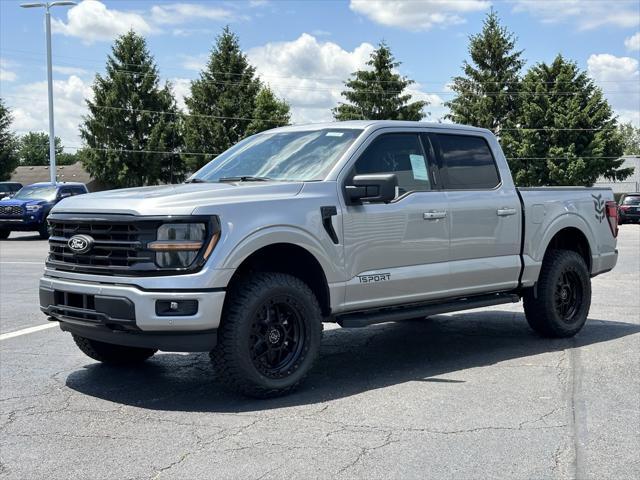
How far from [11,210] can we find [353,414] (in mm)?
21379

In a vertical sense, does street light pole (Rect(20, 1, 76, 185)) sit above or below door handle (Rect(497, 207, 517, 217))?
above

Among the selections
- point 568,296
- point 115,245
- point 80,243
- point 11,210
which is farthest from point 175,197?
point 11,210

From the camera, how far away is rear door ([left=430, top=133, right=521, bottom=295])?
6.81m

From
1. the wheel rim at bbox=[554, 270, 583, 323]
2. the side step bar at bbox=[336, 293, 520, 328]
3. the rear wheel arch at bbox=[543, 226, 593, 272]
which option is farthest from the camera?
the rear wheel arch at bbox=[543, 226, 593, 272]

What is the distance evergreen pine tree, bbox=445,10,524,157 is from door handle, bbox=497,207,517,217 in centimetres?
5419

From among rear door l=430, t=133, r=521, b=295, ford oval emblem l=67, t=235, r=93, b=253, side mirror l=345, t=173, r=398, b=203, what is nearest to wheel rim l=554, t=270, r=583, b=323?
rear door l=430, t=133, r=521, b=295

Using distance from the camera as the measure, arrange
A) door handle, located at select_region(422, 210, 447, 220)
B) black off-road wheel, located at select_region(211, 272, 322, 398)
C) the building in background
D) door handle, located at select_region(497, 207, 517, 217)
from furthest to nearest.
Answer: the building in background → door handle, located at select_region(497, 207, 517, 217) → door handle, located at select_region(422, 210, 447, 220) → black off-road wheel, located at select_region(211, 272, 322, 398)

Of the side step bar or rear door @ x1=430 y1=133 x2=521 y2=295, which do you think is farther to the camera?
rear door @ x1=430 y1=133 x2=521 y2=295

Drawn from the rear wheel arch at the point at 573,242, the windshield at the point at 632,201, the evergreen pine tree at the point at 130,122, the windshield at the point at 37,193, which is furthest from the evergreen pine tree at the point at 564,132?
the rear wheel arch at the point at 573,242

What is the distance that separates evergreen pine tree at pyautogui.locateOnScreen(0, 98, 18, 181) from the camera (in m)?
55.8

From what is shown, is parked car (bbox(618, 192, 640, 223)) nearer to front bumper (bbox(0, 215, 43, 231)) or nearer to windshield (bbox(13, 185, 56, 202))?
windshield (bbox(13, 185, 56, 202))

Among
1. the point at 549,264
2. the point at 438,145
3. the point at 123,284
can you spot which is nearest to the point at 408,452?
the point at 123,284

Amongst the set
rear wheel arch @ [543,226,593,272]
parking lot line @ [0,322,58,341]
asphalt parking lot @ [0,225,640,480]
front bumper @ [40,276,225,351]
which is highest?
rear wheel arch @ [543,226,593,272]

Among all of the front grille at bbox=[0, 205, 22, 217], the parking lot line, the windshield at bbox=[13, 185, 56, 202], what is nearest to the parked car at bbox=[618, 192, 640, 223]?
the windshield at bbox=[13, 185, 56, 202]
